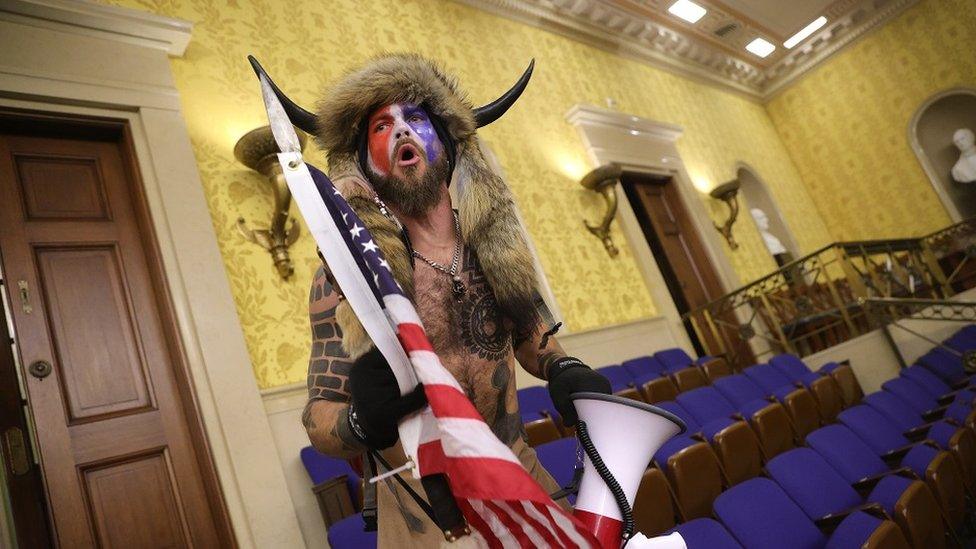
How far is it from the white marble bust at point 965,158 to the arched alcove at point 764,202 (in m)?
2.96

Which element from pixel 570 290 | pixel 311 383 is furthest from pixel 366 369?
pixel 570 290

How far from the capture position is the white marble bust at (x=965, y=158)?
10.0 metres

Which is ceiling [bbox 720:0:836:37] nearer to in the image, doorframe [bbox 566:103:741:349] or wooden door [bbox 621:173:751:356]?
doorframe [bbox 566:103:741:349]

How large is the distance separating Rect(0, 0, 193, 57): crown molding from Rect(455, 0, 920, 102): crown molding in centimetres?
355

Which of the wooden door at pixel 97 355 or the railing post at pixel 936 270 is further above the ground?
the wooden door at pixel 97 355

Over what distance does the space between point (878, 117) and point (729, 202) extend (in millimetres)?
4724

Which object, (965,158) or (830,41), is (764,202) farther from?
(830,41)

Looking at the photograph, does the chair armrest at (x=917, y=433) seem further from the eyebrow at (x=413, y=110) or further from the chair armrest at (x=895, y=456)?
the eyebrow at (x=413, y=110)

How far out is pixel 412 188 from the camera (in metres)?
1.03

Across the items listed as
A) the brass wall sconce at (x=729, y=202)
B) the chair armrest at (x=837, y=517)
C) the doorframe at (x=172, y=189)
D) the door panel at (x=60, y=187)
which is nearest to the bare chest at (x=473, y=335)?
the chair armrest at (x=837, y=517)

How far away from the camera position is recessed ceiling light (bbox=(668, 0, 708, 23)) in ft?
28.9

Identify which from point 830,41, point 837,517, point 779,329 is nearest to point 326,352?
point 837,517

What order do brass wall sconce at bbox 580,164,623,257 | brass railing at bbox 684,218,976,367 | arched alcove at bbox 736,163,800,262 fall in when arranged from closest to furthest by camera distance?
brass wall sconce at bbox 580,164,623,257 < brass railing at bbox 684,218,976,367 < arched alcove at bbox 736,163,800,262

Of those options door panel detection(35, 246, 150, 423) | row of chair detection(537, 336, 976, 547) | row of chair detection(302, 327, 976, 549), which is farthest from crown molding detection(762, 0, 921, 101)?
door panel detection(35, 246, 150, 423)
